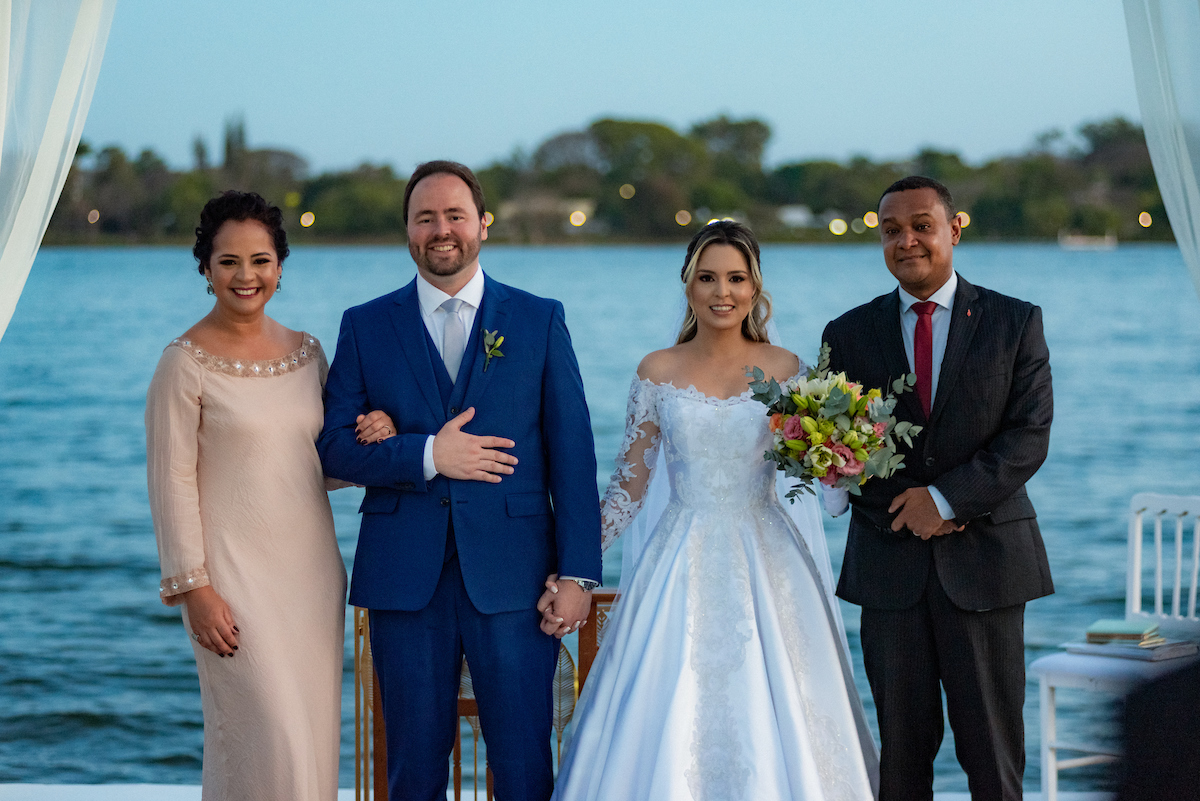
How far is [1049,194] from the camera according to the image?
35.2 meters

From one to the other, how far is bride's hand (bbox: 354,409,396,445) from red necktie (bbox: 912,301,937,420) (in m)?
1.42

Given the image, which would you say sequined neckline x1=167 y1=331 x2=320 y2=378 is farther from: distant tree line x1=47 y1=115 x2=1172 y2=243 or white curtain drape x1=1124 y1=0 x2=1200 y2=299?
distant tree line x1=47 y1=115 x2=1172 y2=243

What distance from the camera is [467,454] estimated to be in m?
3.02

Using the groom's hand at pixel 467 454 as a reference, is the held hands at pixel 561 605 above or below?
below

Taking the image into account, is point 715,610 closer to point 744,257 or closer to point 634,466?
point 634,466

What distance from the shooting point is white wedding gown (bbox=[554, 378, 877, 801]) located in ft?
10.1

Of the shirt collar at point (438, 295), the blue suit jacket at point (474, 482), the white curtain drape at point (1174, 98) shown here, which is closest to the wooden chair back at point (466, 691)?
the blue suit jacket at point (474, 482)

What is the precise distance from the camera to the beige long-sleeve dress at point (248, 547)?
10.1 feet

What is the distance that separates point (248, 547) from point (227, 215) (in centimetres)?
89

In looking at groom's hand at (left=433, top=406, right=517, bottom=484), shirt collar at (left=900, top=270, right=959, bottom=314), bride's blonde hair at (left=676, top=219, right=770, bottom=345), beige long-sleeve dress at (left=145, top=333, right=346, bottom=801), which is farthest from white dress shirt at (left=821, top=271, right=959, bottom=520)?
beige long-sleeve dress at (left=145, top=333, right=346, bottom=801)

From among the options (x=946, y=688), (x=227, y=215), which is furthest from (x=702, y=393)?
(x=227, y=215)

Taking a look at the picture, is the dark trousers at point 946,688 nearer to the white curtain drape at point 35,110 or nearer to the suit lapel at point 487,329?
the suit lapel at point 487,329

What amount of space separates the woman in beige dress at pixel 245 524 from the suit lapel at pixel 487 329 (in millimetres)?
241

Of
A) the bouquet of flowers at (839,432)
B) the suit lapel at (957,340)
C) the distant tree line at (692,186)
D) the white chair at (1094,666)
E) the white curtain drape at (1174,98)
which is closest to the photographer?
the bouquet of flowers at (839,432)
